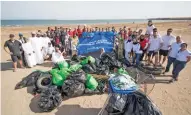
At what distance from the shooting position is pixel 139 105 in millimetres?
4191

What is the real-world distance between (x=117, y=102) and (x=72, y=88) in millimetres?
1921

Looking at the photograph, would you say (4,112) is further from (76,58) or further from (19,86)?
(76,58)

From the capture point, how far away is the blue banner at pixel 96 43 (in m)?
10.4

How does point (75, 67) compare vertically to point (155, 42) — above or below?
below

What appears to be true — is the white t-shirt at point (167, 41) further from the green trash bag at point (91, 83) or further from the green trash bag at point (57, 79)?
the green trash bag at point (57, 79)

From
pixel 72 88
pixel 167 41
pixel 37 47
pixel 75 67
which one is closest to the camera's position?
pixel 72 88

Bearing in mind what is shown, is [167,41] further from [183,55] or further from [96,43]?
[96,43]

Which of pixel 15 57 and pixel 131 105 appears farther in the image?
pixel 15 57

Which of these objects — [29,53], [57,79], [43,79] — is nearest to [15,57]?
[29,53]

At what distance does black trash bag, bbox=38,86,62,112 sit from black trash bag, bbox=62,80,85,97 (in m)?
0.28

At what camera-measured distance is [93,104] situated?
5.53m

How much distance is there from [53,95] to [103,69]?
2.32 metres

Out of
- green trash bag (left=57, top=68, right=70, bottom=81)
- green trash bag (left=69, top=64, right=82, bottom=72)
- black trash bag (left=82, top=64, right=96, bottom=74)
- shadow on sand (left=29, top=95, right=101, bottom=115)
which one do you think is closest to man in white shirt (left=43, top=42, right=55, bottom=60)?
green trash bag (left=69, top=64, right=82, bottom=72)

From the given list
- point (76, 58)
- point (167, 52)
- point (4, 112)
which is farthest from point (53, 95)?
point (167, 52)
